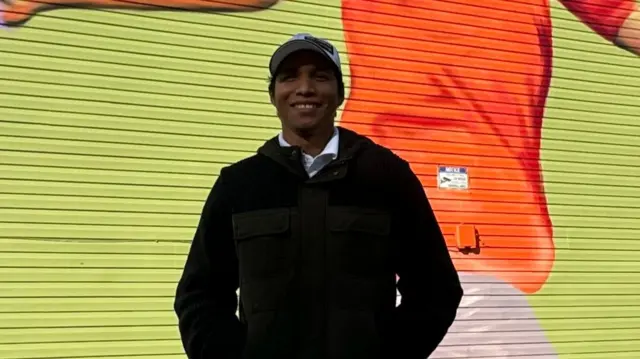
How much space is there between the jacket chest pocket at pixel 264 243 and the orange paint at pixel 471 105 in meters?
4.19

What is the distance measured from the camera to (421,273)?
1806 mm

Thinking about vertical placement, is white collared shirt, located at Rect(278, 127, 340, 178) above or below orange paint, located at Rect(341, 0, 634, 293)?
above

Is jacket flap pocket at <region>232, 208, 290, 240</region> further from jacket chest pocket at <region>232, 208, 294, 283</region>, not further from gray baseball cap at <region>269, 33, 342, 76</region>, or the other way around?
gray baseball cap at <region>269, 33, 342, 76</region>

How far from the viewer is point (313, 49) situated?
176 centimetres

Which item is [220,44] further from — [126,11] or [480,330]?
[480,330]

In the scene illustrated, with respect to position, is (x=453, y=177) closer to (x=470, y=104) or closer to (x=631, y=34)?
(x=470, y=104)

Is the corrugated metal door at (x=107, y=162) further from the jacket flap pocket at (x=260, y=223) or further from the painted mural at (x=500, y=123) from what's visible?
the jacket flap pocket at (x=260, y=223)

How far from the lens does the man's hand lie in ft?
23.9

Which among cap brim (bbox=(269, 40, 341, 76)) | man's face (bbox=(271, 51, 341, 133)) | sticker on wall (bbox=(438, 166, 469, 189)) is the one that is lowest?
sticker on wall (bbox=(438, 166, 469, 189))

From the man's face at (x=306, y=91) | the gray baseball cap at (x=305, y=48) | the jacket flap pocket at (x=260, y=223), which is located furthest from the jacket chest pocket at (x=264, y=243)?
the gray baseball cap at (x=305, y=48)

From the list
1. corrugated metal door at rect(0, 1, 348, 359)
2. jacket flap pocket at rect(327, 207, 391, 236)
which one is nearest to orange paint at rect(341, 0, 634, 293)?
corrugated metal door at rect(0, 1, 348, 359)

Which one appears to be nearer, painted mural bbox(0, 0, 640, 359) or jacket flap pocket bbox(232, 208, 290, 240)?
jacket flap pocket bbox(232, 208, 290, 240)

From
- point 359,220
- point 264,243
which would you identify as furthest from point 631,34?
point 264,243

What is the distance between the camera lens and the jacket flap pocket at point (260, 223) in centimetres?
171
